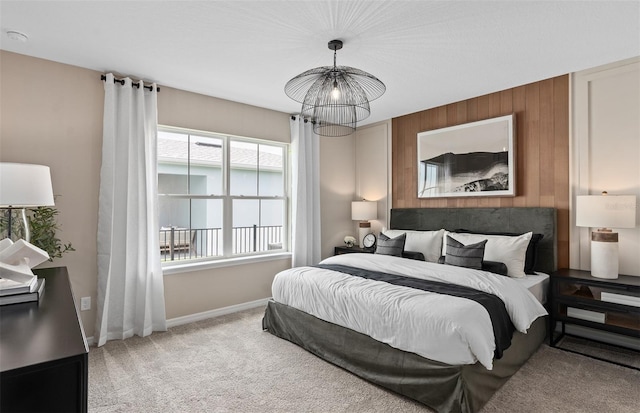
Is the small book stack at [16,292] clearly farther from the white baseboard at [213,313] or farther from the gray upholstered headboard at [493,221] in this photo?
the gray upholstered headboard at [493,221]

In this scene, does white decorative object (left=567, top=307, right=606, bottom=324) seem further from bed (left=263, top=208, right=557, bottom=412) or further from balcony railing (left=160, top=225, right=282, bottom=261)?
balcony railing (left=160, top=225, right=282, bottom=261)

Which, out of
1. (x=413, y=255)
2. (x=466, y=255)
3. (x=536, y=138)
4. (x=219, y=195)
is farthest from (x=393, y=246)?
(x=219, y=195)

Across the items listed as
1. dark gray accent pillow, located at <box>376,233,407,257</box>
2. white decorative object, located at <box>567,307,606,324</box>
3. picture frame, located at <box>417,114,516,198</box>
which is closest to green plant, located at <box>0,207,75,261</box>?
dark gray accent pillow, located at <box>376,233,407,257</box>

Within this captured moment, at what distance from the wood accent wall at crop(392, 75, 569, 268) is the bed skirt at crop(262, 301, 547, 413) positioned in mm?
1247

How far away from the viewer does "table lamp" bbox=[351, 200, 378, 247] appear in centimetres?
504

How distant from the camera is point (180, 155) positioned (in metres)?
3.94

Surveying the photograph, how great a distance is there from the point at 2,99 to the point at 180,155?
154 cm

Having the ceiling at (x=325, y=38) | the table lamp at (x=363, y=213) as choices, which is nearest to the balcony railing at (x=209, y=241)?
the table lamp at (x=363, y=213)

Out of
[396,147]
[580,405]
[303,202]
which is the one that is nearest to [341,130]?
[396,147]

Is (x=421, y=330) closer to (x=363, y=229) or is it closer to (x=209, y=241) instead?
(x=209, y=241)

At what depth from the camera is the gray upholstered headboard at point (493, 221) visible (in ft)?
11.2

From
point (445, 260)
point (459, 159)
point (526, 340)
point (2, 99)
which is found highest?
point (2, 99)

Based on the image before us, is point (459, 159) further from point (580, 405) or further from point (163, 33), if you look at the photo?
point (163, 33)

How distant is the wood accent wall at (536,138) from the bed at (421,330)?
14 centimetres
